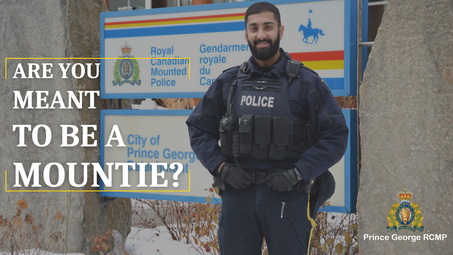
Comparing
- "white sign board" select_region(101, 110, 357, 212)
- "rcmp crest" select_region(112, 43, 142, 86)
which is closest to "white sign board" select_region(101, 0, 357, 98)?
"rcmp crest" select_region(112, 43, 142, 86)

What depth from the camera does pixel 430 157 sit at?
3.73m

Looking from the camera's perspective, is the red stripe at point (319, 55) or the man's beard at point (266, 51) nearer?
the man's beard at point (266, 51)

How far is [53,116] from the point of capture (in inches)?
211

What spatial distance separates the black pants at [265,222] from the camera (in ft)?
9.84

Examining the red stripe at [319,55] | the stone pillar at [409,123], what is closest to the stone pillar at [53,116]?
the red stripe at [319,55]

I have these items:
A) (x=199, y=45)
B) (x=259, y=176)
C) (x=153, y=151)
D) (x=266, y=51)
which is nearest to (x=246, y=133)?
(x=259, y=176)

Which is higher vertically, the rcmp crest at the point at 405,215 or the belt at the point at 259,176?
the belt at the point at 259,176

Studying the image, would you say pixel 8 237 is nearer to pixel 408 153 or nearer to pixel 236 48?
pixel 236 48

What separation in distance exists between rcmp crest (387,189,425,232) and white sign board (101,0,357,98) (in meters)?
0.89

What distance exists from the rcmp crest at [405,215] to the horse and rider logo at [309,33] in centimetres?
128

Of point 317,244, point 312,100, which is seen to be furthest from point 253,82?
point 317,244

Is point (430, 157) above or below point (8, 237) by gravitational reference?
above

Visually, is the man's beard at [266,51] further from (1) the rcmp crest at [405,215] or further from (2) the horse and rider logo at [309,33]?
(2) the horse and rider logo at [309,33]

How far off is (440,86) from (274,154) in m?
1.25
